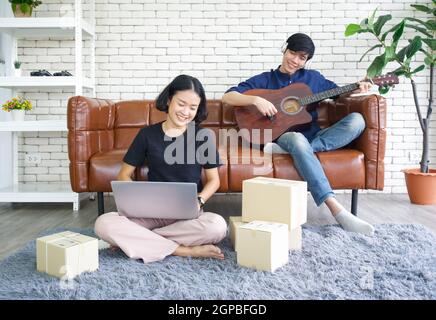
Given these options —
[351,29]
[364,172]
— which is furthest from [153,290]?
[351,29]

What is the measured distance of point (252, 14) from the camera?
3.83 metres

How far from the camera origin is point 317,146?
9.07 ft

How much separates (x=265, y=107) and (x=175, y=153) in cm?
90

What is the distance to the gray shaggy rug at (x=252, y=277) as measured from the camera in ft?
→ 5.29

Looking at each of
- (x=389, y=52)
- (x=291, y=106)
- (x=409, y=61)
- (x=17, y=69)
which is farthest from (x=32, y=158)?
(x=409, y=61)

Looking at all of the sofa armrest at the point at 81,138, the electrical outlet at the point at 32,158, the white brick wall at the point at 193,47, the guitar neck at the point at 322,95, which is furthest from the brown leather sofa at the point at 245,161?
the electrical outlet at the point at 32,158

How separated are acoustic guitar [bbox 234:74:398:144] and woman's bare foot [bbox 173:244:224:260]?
107cm

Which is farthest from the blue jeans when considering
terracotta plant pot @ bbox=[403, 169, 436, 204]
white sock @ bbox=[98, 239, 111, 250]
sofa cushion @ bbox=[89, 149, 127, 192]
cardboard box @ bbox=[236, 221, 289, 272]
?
white sock @ bbox=[98, 239, 111, 250]

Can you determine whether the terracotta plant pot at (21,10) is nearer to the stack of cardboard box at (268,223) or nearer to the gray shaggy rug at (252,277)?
the gray shaggy rug at (252,277)

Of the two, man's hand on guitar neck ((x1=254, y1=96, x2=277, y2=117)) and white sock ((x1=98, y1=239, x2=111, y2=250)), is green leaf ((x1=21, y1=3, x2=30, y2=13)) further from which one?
white sock ((x1=98, y1=239, x2=111, y2=250))

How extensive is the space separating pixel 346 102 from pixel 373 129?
0.38 meters

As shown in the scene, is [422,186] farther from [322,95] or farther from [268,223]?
[268,223]

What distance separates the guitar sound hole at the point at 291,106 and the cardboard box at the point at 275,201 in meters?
0.85

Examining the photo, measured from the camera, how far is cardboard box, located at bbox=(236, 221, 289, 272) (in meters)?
1.84
